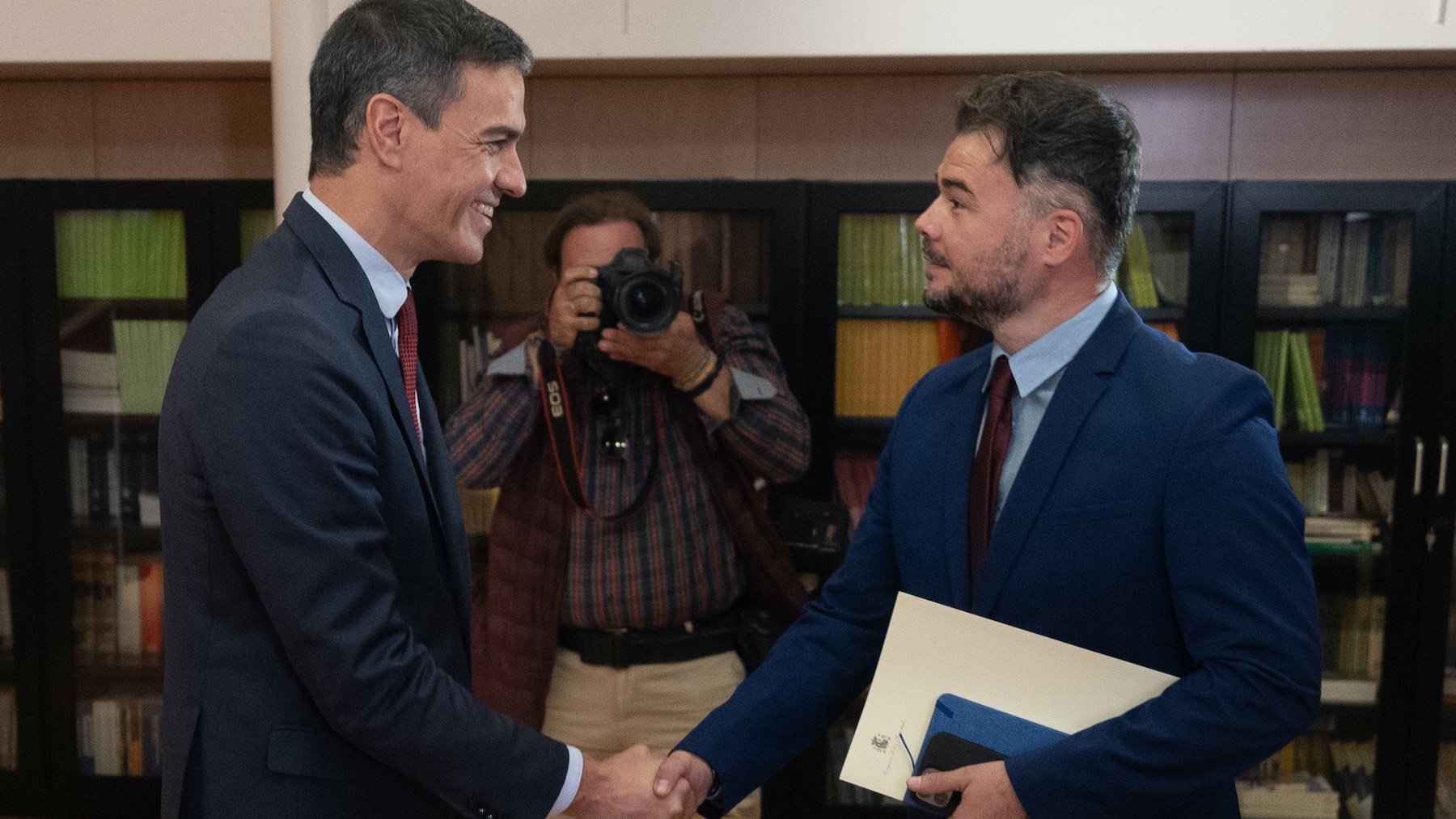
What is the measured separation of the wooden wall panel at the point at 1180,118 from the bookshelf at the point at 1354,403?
0.39 m

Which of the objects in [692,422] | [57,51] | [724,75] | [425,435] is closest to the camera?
[425,435]

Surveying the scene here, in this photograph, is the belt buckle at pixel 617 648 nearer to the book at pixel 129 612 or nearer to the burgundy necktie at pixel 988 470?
the burgundy necktie at pixel 988 470

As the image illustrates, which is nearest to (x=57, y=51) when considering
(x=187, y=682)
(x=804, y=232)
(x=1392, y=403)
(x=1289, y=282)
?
(x=804, y=232)

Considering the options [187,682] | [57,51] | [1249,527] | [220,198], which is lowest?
[187,682]

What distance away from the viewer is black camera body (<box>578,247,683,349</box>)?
7.23 ft

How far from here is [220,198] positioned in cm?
295

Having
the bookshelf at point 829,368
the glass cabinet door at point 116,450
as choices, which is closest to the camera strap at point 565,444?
the bookshelf at point 829,368

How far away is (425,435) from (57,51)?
6.88 feet

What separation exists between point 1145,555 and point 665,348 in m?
1.19

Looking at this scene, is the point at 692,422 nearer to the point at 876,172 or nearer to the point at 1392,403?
the point at 876,172

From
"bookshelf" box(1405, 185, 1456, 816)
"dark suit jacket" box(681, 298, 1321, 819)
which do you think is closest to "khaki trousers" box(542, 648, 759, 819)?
"dark suit jacket" box(681, 298, 1321, 819)

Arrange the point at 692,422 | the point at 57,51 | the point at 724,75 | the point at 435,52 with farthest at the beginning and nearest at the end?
the point at 724,75
the point at 57,51
the point at 692,422
the point at 435,52

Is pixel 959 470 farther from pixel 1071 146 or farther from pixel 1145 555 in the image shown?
pixel 1071 146

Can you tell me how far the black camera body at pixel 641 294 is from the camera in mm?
2205
